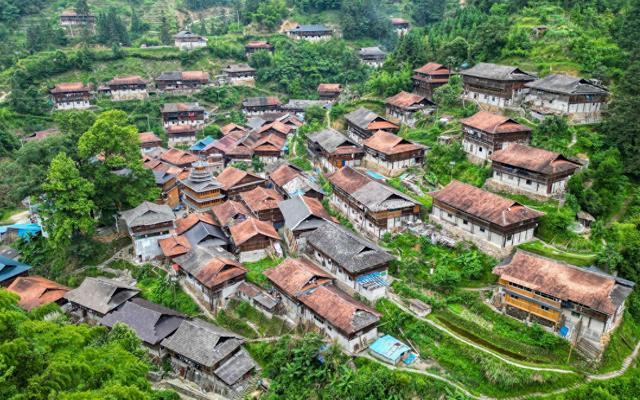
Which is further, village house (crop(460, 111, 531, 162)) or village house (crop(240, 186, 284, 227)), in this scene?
village house (crop(240, 186, 284, 227))

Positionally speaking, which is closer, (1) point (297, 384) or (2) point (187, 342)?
(1) point (297, 384)

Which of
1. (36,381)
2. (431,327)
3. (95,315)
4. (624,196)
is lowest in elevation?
(95,315)

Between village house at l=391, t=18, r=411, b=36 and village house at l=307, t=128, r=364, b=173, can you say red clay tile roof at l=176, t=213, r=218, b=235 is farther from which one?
village house at l=391, t=18, r=411, b=36

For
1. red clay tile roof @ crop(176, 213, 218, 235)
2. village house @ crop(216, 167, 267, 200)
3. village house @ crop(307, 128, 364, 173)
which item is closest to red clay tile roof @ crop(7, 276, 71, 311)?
red clay tile roof @ crop(176, 213, 218, 235)

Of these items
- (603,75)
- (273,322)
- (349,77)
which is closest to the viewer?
(273,322)

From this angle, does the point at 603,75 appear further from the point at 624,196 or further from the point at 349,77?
the point at 349,77

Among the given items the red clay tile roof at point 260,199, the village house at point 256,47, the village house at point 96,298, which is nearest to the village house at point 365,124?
the red clay tile roof at point 260,199

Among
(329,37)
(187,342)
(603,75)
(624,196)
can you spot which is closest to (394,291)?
(187,342)
